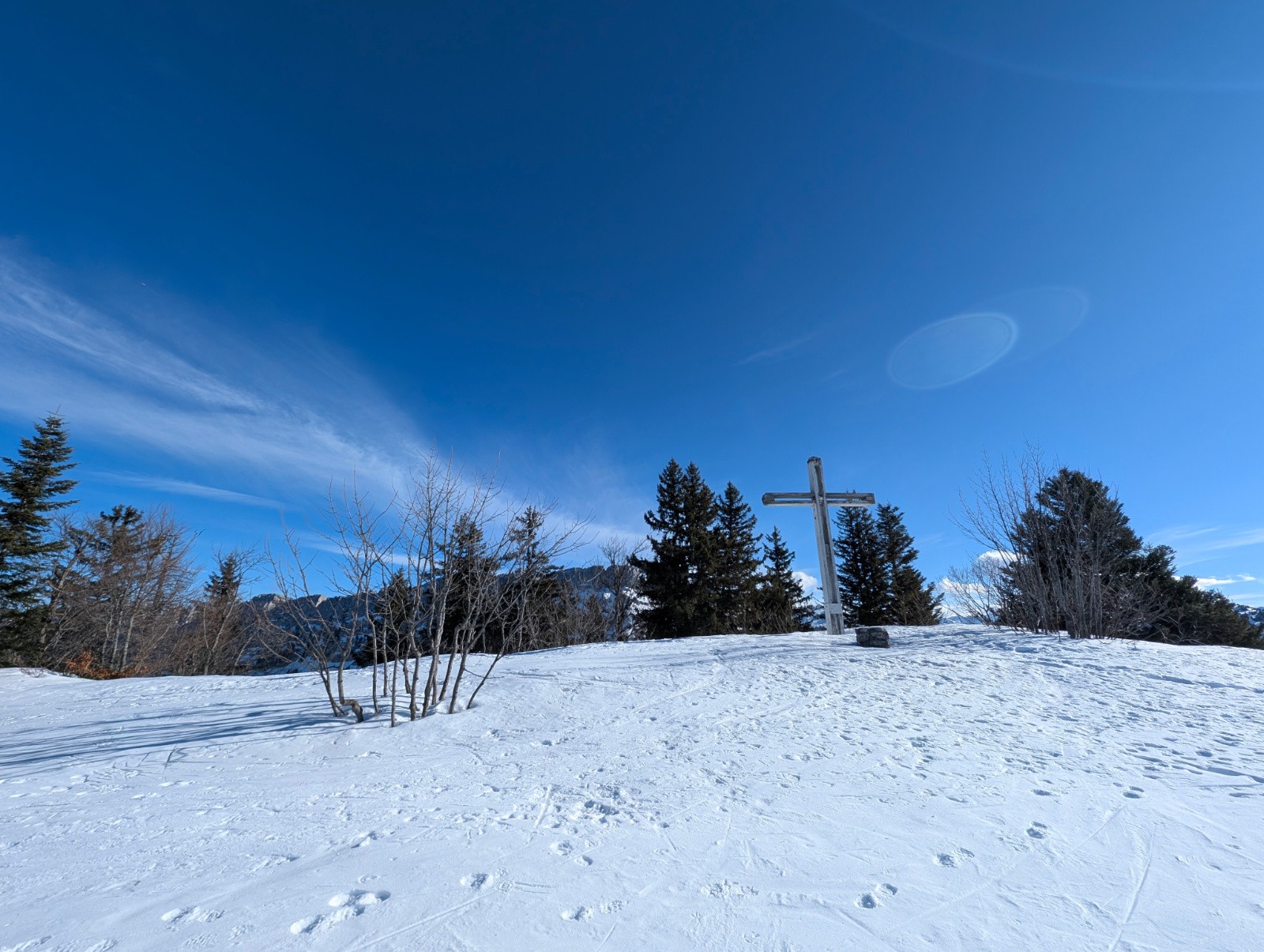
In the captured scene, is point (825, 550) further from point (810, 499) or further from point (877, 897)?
point (877, 897)

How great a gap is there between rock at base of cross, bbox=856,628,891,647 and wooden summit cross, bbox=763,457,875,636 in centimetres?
180

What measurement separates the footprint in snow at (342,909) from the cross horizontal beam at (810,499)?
33.3 ft

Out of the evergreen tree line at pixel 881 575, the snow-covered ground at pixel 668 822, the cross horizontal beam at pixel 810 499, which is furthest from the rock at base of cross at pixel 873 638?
the evergreen tree line at pixel 881 575

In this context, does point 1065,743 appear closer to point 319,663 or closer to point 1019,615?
point 319,663

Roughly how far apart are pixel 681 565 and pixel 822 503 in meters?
10.7

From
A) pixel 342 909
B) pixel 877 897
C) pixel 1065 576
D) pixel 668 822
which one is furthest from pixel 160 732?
pixel 1065 576

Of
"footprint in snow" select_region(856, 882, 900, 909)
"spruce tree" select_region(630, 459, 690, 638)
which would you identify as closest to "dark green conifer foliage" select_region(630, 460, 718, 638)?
"spruce tree" select_region(630, 459, 690, 638)

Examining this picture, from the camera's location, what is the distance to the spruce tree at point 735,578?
71.4 ft

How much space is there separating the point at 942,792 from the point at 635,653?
6.55 m

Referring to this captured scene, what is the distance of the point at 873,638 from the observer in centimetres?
934

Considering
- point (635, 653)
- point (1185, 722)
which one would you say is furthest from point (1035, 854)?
point (635, 653)

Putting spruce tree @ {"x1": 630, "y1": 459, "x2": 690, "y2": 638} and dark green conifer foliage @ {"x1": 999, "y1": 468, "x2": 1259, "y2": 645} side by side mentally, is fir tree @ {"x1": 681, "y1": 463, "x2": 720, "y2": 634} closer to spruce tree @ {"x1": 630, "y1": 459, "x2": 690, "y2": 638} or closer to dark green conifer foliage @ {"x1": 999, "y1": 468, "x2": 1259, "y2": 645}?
spruce tree @ {"x1": 630, "y1": 459, "x2": 690, "y2": 638}

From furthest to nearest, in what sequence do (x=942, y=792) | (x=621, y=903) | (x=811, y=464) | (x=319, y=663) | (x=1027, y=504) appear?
1. (x=811, y=464)
2. (x=1027, y=504)
3. (x=319, y=663)
4. (x=942, y=792)
5. (x=621, y=903)

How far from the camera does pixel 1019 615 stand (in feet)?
36.8
